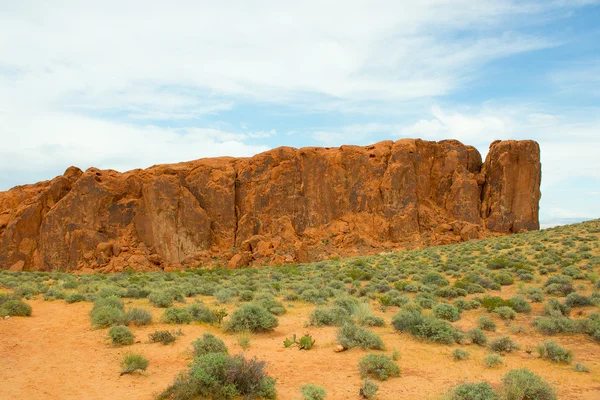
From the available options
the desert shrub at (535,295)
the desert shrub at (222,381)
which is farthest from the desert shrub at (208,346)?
the desert shrub at (535,295)

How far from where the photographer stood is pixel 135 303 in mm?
15664

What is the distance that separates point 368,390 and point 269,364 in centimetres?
256

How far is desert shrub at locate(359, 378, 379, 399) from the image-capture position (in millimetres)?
7559

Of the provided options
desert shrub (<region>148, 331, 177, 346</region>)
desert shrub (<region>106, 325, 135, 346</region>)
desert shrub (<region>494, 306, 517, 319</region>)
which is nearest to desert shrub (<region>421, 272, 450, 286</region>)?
desert shrub (<region>494, 306, 517, 319</region>)

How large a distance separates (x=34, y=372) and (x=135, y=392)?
2.68m

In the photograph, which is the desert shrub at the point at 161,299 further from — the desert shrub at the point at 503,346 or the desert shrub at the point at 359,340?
the desert shrub at the point at 503,346

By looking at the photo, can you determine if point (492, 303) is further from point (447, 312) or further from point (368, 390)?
point (368, 390)

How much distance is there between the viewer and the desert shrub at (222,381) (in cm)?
711

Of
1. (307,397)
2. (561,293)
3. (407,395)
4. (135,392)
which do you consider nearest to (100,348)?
(135,392)

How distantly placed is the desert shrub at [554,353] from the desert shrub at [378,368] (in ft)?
12.5

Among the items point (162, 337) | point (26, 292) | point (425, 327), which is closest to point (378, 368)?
point (425, 327)

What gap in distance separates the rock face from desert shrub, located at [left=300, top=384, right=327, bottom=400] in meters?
29.8

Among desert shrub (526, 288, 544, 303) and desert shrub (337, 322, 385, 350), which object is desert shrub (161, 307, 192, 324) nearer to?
desert shrub (337, 322, 385, 350)

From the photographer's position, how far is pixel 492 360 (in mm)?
9211
